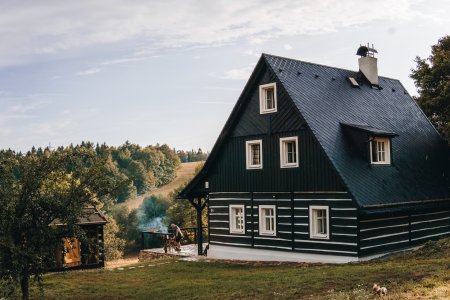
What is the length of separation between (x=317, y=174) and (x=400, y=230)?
453cm

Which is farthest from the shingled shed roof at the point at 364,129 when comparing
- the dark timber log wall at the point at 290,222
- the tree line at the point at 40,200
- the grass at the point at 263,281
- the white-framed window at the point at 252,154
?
the tree line at the point at 40,200

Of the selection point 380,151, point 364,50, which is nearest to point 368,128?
point 380,151

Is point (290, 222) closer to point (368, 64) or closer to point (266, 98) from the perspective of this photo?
point (266, 98)

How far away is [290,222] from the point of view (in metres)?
22.3

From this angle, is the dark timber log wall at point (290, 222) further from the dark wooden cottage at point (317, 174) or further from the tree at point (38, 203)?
the tree at point (38, 203)

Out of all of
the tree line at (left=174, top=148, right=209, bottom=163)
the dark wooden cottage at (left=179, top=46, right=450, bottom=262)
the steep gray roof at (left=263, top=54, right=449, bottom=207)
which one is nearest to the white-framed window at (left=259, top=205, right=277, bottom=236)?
the dark wooden cottage at (left=179, top=46, right=450, bottom=262)

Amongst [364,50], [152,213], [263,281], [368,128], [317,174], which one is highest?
[364,50]

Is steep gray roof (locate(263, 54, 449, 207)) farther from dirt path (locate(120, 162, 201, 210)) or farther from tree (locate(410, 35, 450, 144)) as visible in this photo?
dirt path (locate(120, 162, 201, 210))

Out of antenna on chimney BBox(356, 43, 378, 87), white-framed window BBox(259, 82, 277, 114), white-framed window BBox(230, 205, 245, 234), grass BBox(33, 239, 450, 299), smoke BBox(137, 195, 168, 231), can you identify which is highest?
antenna on chimney BBox(356, 43, 378, 87)

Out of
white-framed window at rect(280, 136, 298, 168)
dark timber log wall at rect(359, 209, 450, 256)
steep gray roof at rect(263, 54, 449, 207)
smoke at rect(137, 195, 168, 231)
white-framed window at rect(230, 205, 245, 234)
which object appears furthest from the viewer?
smoke at rect(137, 195, 168, 231)

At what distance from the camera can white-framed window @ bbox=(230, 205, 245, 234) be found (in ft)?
80.2

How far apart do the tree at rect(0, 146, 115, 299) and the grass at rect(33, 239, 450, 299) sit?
3240mm

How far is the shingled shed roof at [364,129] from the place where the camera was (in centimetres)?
2114

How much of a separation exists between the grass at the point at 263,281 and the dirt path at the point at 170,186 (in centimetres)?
7178
